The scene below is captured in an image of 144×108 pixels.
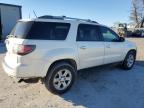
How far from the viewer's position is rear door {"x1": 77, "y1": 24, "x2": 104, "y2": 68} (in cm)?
566

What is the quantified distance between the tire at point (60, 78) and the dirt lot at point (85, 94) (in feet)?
0.60

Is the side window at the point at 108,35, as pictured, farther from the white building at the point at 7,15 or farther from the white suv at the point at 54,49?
the white building at the point at 7,15

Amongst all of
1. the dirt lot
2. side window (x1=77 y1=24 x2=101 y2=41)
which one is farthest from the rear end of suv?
side window (x1=77 y1=24 x2=101 y2=41)

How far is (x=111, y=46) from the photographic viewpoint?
6.70 metres

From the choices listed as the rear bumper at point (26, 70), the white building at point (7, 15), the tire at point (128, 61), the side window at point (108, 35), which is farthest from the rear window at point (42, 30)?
the white building at point (7, 15)

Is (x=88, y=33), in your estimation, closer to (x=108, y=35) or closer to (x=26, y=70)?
(x=108, y=35)

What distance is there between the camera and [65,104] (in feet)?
15.6

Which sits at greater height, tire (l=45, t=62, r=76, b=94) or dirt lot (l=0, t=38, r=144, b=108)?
tire (l=45, t=62, r=76, b=94)

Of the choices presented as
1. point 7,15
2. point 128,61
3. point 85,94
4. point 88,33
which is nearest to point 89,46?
point 88,33

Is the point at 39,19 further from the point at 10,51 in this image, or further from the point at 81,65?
the point at 81,65

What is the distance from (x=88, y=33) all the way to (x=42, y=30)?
1594 mm

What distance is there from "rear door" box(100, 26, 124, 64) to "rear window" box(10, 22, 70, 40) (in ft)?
5.45

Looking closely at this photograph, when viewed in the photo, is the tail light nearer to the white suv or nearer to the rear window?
the white suv

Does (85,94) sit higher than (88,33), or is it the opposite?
(88,33)
